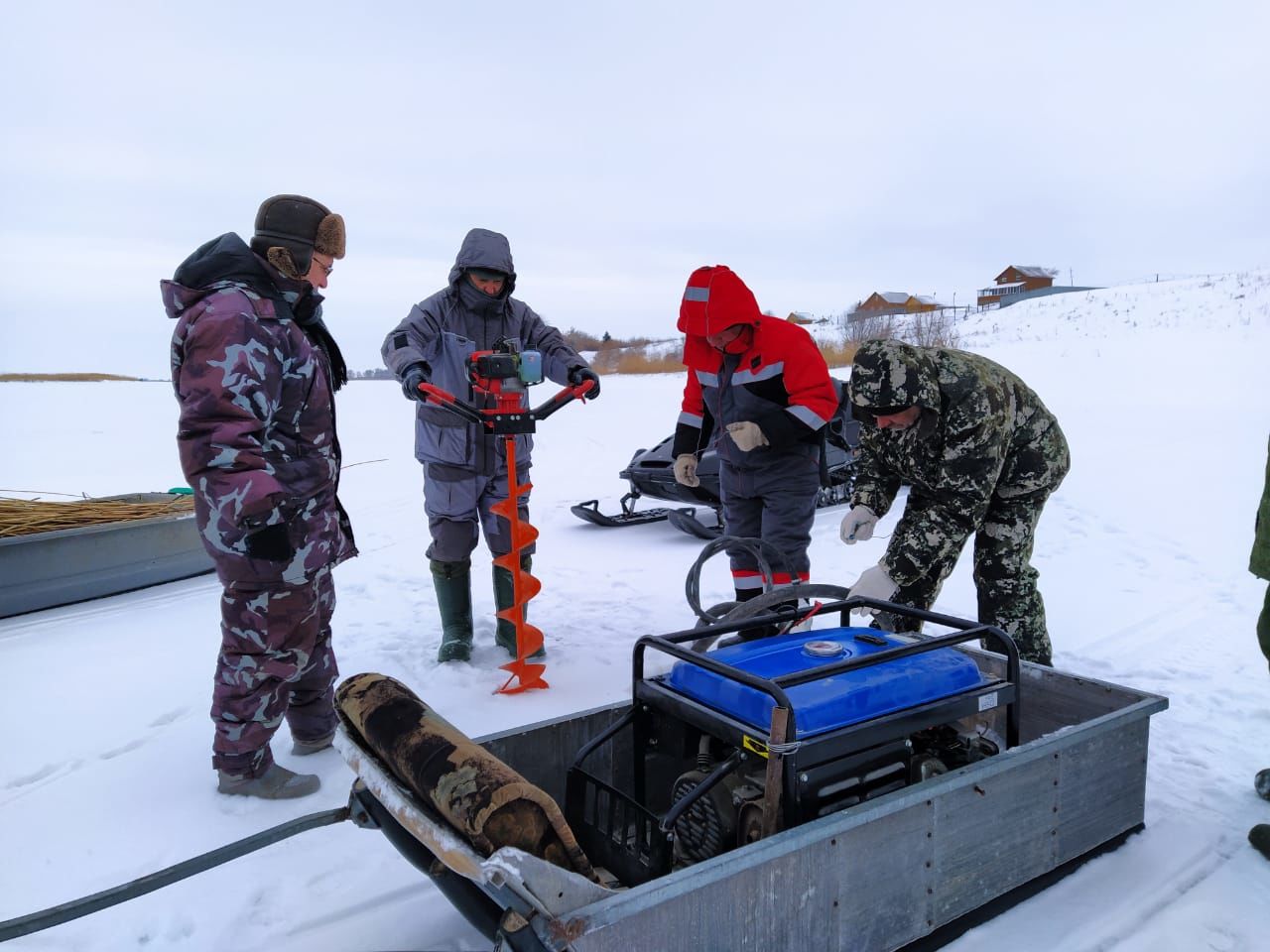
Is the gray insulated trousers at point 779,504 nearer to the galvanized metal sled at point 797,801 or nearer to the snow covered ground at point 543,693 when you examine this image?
the snow covered ground at point 543,693

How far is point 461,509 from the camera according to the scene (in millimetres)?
3777

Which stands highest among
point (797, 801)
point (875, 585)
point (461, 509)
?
point (461, 509)

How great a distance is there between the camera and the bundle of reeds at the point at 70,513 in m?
4.96

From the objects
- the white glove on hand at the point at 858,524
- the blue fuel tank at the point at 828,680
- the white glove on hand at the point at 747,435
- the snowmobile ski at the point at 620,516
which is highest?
the white glove on hand at the point at 747,435

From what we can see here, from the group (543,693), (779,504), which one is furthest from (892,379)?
(543,693)

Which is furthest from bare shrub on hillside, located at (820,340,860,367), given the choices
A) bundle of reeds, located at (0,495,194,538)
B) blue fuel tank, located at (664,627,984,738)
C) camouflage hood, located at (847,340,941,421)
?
blue fuel tank, located at (664,627,984,738)

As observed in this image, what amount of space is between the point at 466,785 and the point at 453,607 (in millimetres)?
2272

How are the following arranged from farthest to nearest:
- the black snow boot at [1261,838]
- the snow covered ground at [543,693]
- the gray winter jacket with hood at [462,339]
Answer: the gray winter jacket with hood at [462,339] → the black snow boot at [1261,838] → the snow covered ground at [543,693]

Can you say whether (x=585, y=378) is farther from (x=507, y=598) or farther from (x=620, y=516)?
(x=620, y=516)

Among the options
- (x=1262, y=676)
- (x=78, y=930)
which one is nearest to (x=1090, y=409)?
(x=1262, y=676)

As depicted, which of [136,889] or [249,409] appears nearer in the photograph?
[136,889]

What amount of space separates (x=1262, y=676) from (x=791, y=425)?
7.19ft

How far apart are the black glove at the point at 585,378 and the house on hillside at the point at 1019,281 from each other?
39953 mm

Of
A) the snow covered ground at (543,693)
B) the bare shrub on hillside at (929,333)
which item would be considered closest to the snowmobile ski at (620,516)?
the snow covered ground at (543,693)
